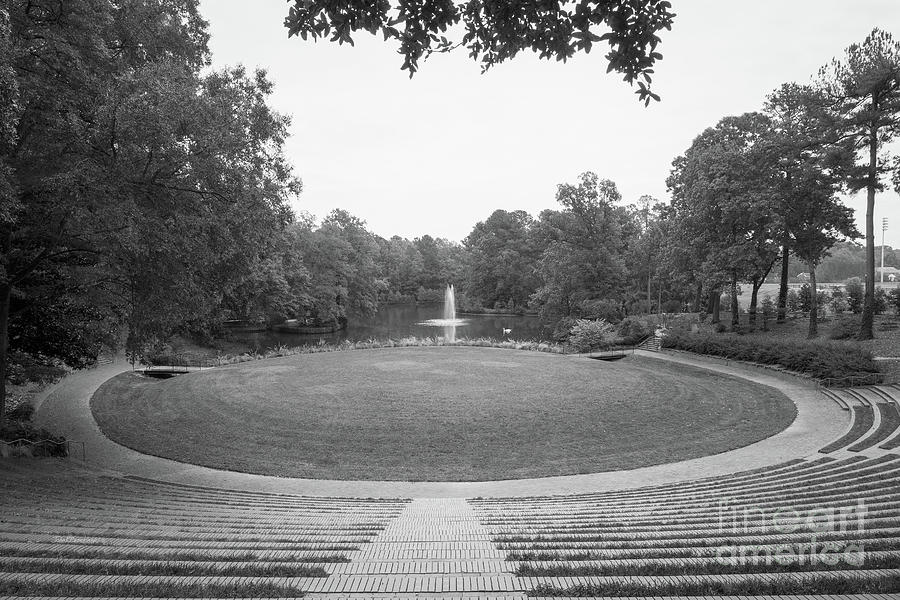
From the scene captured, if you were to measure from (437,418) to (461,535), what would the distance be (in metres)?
11.8

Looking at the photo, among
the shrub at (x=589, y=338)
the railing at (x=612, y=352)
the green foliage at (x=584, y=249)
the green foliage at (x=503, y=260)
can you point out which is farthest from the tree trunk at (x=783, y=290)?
the green foliage at (x=503, y=260)

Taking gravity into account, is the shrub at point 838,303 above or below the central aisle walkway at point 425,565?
above

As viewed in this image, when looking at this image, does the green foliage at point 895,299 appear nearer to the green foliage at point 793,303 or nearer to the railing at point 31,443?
the green foliage at point 793,303

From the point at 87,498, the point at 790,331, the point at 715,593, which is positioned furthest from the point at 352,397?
the point at 790,331

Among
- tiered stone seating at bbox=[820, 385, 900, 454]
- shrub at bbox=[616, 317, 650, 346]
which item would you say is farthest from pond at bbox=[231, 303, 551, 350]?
tiered stone seating at bbox=[820, 385, 900, 454]

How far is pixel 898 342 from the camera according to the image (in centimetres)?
2461

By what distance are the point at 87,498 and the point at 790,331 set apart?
118ft

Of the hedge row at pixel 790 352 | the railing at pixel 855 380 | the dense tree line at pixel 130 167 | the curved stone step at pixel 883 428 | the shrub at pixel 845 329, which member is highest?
the dense tree line at pixel 130 167

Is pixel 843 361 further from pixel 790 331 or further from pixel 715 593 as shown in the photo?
pixel 715 593

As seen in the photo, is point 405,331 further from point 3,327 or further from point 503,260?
point 3,327

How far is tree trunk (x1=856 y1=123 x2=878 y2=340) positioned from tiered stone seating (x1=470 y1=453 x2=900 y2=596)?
20299 millimetres
